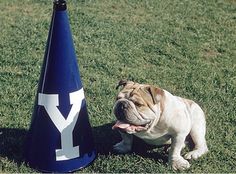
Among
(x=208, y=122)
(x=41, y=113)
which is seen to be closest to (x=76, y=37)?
(x=208, y=122)

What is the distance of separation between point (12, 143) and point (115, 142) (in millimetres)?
1018

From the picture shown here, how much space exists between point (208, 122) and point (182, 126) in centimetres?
117

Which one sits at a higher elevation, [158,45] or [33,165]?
[158,45]

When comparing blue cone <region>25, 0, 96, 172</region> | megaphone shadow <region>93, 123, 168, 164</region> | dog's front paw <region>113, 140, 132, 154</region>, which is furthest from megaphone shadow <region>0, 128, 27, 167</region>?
dog's front paw <region>113, 140, 132, 154</region>

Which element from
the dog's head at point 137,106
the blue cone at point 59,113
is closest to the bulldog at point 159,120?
the dog's head at point 137,106

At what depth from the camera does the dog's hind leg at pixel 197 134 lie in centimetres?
484

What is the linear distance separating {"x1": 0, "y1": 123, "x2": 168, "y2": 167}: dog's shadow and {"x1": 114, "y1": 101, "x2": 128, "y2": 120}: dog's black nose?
674 millimetres

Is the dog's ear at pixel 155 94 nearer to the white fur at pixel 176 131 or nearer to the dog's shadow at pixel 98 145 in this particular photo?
the white fur at pixel 176 131

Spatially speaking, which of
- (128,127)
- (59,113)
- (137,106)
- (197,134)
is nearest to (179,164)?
(197,134)

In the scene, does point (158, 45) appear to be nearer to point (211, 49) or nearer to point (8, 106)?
point (211, 49)

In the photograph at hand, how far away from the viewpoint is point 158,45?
24.6 ft

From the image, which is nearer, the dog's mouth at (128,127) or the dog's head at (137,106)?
the dog's head at (137,106)

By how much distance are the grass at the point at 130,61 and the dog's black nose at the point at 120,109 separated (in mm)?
609

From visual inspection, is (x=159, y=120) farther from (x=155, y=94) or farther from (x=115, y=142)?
(x=115, y=142)
